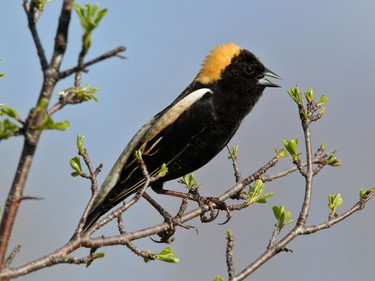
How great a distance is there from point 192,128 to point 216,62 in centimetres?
76

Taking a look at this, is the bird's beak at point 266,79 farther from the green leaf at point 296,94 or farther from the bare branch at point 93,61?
the bare branch at point 93,61

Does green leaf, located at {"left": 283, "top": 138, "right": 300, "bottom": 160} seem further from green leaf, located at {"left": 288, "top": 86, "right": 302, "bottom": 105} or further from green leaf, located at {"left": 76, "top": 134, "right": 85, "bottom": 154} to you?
green leaf, located at {"left": 76, "top": 134, "right": 85, "bottom": 154}

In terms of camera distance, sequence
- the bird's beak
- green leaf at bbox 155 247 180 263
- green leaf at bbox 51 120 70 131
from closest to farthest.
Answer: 1. green leaf at bbox 51 120 70 131
2. green leaf at bbox 155 247 180 263
3. the bird's beak

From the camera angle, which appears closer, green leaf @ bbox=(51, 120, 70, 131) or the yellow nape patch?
green leaf @ bbox=(51, 120, 70, 131)

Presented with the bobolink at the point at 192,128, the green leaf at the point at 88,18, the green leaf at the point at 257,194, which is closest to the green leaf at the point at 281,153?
the green leaf at the point at 257,194

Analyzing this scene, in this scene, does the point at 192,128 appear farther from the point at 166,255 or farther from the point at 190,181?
the point at 166,255

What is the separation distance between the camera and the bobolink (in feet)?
14.5

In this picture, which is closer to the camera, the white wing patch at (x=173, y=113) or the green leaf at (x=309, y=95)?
the green leaf at (x=309, y=95)

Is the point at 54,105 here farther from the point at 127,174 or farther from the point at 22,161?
the point at 127,174

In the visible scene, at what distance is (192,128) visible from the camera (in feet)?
15.5

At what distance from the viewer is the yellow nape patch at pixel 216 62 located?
5160mm

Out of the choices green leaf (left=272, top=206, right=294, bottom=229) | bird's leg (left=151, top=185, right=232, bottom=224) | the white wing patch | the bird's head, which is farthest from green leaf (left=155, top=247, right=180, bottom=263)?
the bird's head

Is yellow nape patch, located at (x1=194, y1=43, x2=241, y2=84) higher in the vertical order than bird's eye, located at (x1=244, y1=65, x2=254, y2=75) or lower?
higher

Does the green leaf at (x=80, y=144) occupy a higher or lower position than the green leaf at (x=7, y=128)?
higher
